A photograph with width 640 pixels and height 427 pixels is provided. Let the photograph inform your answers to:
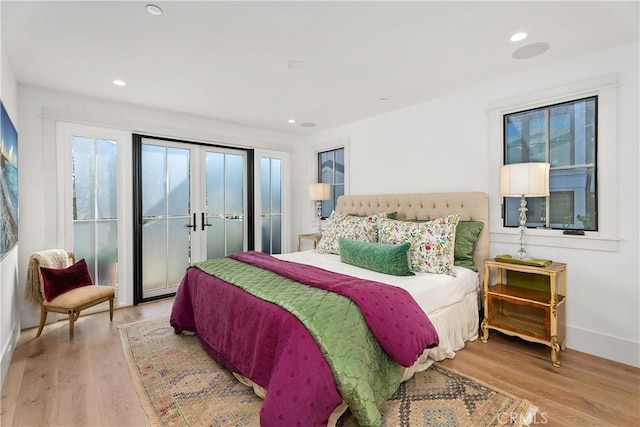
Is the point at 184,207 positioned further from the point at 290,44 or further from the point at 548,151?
the point at 548,151

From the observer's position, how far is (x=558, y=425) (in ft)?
5.62

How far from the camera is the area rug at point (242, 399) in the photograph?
1.76m

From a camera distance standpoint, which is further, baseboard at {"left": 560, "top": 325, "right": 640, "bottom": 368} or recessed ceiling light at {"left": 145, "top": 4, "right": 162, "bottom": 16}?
baseboard at {"left": 560, "top": 325, "right": 640, "bottom": 368}

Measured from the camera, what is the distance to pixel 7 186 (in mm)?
2400

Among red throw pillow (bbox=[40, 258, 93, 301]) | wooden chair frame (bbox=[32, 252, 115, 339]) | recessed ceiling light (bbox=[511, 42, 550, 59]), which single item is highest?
recessed ceiling light (bbox=[511, 42, 550, 59])

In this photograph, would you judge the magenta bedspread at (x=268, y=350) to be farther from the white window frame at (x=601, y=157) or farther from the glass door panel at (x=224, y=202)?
the white window frame at (x=601, y=157)

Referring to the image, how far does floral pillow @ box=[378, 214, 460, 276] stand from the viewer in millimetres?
2676

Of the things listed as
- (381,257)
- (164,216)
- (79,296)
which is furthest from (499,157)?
(79,296)

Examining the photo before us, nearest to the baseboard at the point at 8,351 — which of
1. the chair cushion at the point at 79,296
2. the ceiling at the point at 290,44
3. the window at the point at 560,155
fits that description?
the chair cushion at the point at 79,296

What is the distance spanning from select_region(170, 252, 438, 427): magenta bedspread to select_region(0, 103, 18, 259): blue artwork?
1411 millimetres

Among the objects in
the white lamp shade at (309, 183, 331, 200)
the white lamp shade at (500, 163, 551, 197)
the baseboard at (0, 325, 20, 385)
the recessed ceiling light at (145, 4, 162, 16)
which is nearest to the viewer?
the recessed ceiling light at (145, 4, 162, 16)

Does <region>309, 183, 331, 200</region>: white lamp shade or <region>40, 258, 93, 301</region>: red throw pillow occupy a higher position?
<region>309, 183, 331, 200</region>: white lamp shade

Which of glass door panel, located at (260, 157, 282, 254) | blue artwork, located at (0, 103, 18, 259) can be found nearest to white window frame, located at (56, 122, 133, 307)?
blue artwork, located at (0, 103, 18, 259)

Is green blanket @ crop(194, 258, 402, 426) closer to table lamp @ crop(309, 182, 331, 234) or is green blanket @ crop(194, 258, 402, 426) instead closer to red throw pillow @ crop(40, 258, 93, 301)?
red throw pillow @ crop(40, 258, 93, 301)
